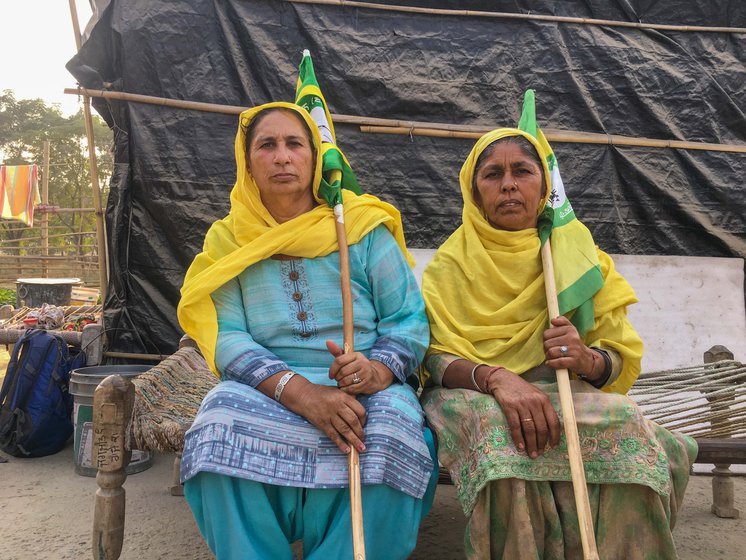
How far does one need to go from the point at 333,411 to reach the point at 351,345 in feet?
0.81

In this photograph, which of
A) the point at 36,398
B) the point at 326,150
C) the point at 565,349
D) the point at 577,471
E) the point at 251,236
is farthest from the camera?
the point at 36,398

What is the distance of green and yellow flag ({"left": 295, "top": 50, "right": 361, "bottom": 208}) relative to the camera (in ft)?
6.82

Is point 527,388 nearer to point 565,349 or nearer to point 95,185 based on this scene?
point 565,349

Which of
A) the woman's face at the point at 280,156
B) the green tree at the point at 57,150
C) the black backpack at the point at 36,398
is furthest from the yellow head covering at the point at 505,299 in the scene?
the green tree at the point at 57,150

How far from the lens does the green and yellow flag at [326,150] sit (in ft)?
6.82

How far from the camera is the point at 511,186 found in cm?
197

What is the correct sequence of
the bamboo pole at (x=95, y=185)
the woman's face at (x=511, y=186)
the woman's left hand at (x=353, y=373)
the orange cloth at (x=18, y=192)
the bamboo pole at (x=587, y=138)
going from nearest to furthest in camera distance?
the woman's left hand at (x=353, y=373), the woman's face at (x=511, y=186), the bamboo pole at (x=95, y=185), the bamboo pole at (x=587, y=138), the orange cloth at (x=18, y=192)

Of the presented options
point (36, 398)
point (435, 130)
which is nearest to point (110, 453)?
point (36, 398)

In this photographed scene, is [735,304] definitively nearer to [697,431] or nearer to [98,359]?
[697,431]

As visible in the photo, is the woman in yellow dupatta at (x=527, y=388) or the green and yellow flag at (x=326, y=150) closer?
the woman in yellow dupatta at (x=527, y=388)

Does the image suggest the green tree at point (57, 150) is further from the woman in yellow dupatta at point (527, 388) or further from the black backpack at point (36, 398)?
the woman in yellow dupatta at point (527, 388)

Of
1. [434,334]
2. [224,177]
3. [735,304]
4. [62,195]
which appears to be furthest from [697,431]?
[62,195]

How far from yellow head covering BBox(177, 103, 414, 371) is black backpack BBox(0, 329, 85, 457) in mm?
2252

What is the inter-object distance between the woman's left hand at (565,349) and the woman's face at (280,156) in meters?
→ 1.04
